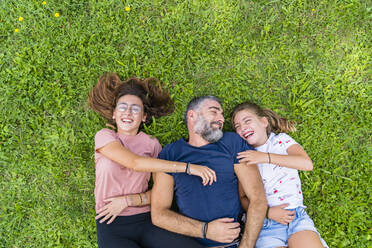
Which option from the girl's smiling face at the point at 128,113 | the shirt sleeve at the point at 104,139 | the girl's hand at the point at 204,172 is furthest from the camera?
the girl's smiling face at the point at 128,113

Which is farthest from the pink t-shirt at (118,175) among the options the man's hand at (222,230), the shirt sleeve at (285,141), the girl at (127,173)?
the shirt sleeve at (285,141)

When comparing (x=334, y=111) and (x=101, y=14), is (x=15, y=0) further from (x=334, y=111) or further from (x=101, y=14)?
(x=334, y=111)

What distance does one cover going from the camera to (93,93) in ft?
14.3

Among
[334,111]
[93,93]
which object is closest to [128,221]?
[93,93]

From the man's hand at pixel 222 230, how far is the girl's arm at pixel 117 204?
1.00 m

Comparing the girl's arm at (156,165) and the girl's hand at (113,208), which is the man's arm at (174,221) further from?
the girl's hand at (113,208)

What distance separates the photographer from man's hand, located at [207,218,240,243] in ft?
11.4

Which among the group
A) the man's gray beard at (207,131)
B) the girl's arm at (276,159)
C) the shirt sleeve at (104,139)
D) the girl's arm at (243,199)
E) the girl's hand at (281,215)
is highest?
the man's gray beard at (207,131)

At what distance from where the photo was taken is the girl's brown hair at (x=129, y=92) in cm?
427

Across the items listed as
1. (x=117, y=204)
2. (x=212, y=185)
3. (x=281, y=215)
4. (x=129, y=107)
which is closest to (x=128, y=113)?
(x=129, y=107)

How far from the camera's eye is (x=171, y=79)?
14.9ft

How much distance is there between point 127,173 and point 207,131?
1.28 meters

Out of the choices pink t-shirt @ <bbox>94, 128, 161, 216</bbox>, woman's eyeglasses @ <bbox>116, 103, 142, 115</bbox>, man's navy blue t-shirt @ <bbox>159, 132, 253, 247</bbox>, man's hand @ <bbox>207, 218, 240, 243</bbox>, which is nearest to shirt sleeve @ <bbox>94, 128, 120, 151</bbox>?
pink t-shirt @ <bbox>94, 128, 161, 216</bbox>

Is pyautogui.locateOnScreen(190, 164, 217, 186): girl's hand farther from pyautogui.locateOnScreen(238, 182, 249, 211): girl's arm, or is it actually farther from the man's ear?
the man's ear
